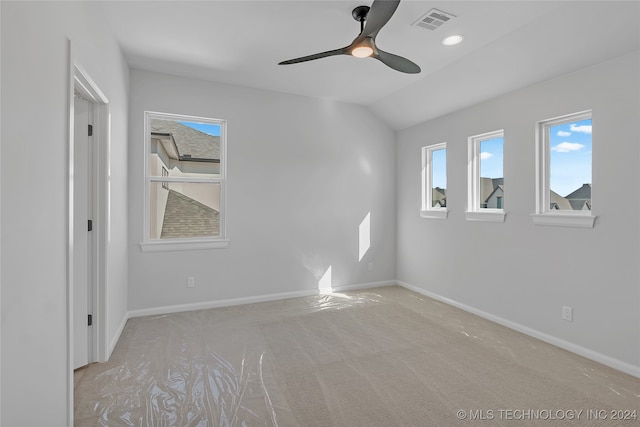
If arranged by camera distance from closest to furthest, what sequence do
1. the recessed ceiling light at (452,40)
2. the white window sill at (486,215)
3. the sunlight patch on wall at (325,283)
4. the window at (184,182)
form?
the recessed ceiling light at (452,40)
the white window sill at (486,215)
the window at (184,182)
the sunlight patch on wall at (325,283)

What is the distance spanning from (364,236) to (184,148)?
2768 millimetres

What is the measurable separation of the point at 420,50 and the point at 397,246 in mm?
2940

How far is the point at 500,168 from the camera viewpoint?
3713mm

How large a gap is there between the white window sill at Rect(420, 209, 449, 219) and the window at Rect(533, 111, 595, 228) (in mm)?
1211

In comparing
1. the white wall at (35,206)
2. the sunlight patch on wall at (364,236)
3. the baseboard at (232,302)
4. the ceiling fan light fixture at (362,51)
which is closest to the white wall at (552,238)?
the sunlight patch on wall at (364,236)

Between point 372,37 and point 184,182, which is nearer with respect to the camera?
point 372,37

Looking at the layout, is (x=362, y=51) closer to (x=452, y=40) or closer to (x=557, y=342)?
(x=452, y=40)

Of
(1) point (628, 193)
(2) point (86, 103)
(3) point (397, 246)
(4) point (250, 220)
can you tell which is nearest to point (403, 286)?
(3) point (397, 246)

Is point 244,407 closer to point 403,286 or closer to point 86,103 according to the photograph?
point 86,103

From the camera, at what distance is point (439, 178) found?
4.61m

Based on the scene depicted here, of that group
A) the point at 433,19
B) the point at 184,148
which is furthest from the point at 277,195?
the point at 433,19

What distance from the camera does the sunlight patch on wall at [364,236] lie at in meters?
4.94

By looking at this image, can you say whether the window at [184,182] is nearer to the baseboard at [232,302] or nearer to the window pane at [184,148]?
the window pane at [184,148]

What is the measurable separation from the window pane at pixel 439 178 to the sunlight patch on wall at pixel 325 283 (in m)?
1.81
